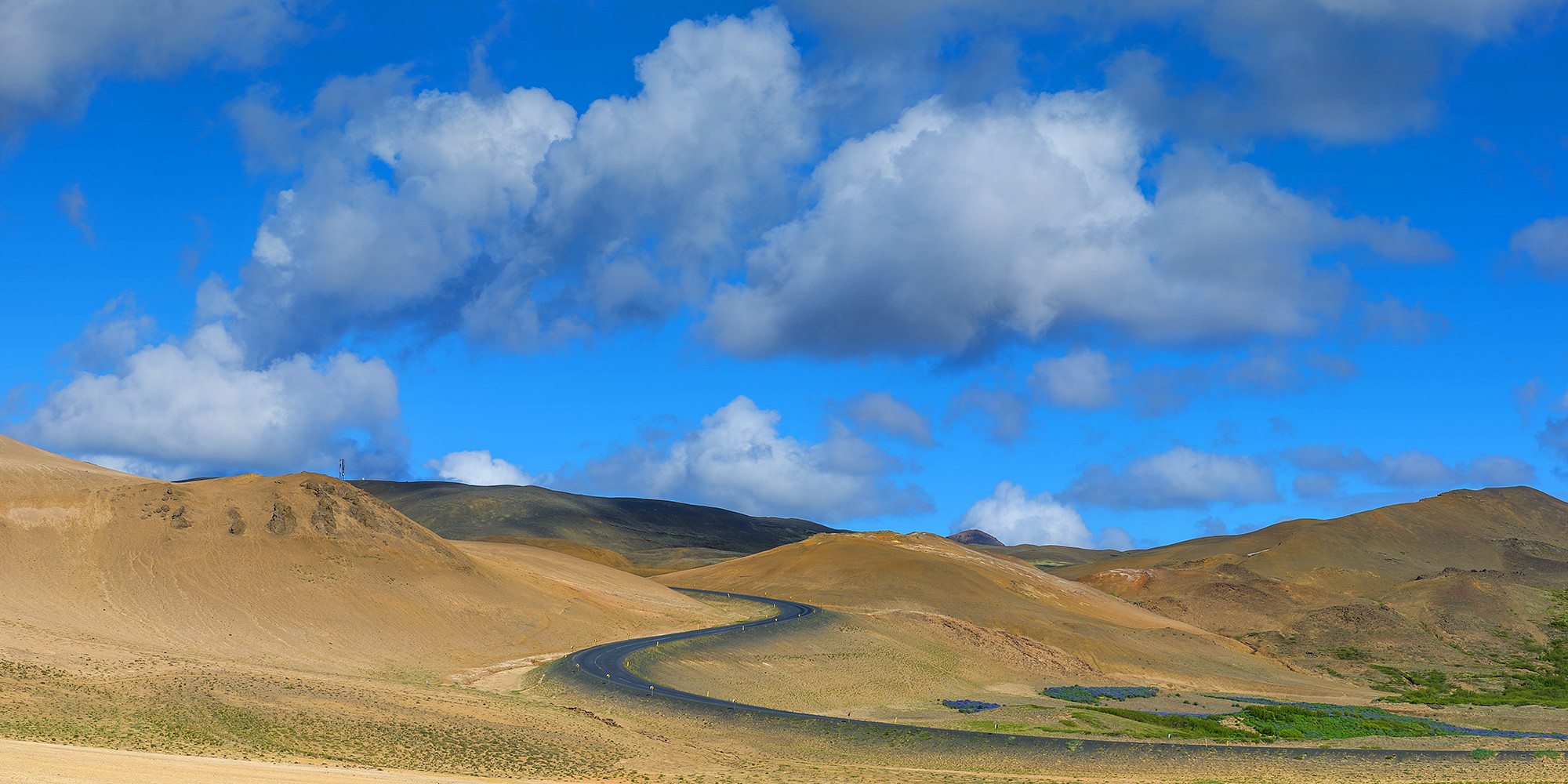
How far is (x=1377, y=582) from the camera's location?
15250cm

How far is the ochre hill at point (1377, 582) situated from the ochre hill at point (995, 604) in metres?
10.4

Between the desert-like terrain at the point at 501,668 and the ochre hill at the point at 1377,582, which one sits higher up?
the ochre hill at the point at 1377,582

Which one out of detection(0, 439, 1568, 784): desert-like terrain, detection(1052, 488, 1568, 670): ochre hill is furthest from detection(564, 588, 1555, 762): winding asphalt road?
detection(1052, 488, 1568, 670): ochre hill

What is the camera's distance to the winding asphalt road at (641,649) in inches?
2009

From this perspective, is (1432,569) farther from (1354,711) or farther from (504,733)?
(504,733)

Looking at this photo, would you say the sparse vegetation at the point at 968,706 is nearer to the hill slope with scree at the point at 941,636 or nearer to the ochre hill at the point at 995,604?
the hill slope with scree at the point at 941,636

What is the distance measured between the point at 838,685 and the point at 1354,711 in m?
33.4

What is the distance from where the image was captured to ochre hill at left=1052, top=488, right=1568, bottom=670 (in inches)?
4235

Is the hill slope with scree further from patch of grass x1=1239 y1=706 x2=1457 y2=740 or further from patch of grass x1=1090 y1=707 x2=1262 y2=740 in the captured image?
patch of grass x1=1239 y1=706 x2=1457 y2=740

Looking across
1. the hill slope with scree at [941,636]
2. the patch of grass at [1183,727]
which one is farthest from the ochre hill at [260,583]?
the patch of grass at [1183,727]

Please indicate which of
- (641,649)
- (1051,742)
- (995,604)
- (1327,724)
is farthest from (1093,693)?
(995,604)

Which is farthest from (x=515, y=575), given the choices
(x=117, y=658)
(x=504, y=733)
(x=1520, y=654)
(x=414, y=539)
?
(x=1520, y=654)

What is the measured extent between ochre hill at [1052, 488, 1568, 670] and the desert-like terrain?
396 inches

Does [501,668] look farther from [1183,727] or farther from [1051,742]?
[1183,727]
